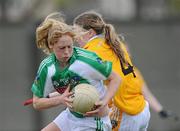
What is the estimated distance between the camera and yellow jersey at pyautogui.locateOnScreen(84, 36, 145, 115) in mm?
9789

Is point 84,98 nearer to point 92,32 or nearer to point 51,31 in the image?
point 51,31

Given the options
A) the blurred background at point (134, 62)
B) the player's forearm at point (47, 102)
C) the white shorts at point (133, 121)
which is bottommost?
the blurred background at point (134, 62)

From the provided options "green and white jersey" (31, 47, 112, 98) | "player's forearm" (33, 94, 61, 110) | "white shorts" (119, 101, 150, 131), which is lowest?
"white shorts" (119, 101, 150, 131)

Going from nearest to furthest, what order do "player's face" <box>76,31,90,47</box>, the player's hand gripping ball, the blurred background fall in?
the player's hand gripping ball → "player's face" <box>76,31,90,47</box> → the blurred background

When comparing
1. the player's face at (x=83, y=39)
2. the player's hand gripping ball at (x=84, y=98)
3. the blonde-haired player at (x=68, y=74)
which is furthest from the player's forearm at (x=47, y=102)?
the player's face at (x=83, y=39)

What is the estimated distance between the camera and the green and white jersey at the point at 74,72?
8.87 m

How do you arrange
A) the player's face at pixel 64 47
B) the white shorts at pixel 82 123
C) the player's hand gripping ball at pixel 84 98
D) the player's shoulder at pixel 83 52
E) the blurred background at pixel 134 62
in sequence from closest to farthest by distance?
the player's hand gripping ball at pixel 84 98 < the player's face at pixel 64 47 < the player's shoulder at pixel 83 52 < the white shorts at pixel 82 123 < the blurred background at pixel 134 62

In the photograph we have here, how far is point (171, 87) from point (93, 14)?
1136cm

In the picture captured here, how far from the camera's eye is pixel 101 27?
32.2 ft

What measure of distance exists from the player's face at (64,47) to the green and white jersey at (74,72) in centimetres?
9

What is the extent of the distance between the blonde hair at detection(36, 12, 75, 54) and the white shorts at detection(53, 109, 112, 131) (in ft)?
2.24

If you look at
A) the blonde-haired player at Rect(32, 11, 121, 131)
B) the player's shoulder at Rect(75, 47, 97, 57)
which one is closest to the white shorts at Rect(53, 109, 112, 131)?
the blonde-haired player at Rect(32, 11, 121, 131)

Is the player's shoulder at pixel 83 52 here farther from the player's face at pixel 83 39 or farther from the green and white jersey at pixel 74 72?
the player's face at pixel 83 39

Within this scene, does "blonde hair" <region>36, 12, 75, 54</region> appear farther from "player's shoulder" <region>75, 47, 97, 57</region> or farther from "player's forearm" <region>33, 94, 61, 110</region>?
"player's forearm" <region>33, 94, 61, 110</region>
